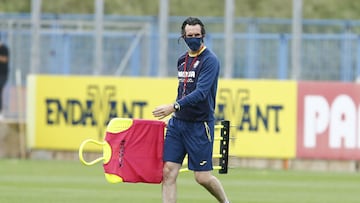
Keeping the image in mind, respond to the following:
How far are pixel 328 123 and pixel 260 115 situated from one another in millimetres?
1278

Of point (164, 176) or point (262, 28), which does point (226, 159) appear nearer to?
point (164, 176)

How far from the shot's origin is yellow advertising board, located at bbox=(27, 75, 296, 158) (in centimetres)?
2623

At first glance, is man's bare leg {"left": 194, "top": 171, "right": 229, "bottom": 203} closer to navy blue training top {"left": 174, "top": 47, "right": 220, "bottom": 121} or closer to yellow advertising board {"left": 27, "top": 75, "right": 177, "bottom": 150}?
navy blue training top {"left": 174, "top": 47, "right": 220, "bottom": 121}

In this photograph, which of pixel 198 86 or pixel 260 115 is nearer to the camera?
pixel 198 86

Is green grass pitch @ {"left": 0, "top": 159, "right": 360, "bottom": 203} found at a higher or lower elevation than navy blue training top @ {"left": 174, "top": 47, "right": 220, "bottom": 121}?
lower

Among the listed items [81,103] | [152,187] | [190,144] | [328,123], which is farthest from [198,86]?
[81,103]

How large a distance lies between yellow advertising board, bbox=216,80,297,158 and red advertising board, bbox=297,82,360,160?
19 cm

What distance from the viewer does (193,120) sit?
49.2 feet

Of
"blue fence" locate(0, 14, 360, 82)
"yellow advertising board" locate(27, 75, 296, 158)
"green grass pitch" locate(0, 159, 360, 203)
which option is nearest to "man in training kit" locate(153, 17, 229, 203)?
"green grass pitch" locate(0, 159, 360, 203)

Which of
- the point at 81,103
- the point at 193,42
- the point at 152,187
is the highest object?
the point at 193,42

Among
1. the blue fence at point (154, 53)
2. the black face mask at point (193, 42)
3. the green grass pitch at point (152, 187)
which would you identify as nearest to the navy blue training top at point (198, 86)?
the black face mask at point (193, 42)

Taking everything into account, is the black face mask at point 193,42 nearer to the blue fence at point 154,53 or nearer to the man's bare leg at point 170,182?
the man's bare leg at point 170,182

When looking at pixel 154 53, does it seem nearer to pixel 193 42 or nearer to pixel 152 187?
pixel 152 187

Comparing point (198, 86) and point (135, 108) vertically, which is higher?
point (198, 86)
